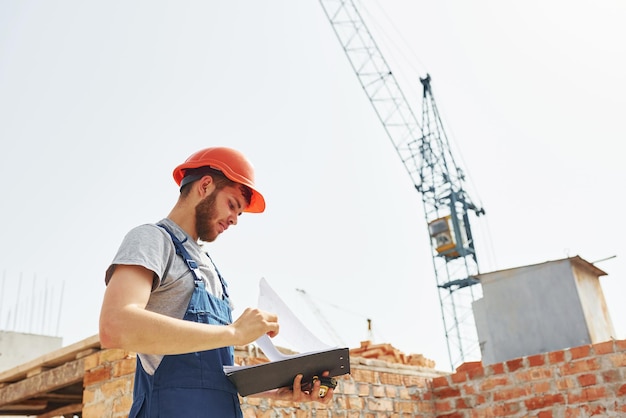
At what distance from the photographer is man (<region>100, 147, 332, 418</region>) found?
1.48 metres

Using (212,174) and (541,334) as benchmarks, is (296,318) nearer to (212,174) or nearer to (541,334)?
(212,174)

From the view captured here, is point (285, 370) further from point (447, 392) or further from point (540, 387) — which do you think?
point (447, 392)

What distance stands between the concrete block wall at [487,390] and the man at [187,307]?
2230 millimetres

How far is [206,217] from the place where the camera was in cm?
187

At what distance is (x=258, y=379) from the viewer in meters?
1.74

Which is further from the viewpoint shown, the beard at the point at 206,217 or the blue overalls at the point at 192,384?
the beard at the point at 206,217

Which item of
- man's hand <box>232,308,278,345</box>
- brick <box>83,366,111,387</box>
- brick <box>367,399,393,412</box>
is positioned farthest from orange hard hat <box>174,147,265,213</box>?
brick <box>367,399,393,412</box>

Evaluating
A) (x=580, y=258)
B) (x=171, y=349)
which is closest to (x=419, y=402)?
(x=580, y=258)

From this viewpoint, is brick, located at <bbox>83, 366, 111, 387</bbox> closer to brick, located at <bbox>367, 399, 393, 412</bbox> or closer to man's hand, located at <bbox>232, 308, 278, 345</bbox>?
brick, located at <bbox>367, 399, 393, 412</bbox>

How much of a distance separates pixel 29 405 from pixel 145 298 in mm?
4452

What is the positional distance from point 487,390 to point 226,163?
4.04 meters

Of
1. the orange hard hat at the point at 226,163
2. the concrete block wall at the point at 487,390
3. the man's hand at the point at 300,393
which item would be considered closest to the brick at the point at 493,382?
the concrete block wall at the point at 487,390

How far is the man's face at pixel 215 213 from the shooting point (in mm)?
1868

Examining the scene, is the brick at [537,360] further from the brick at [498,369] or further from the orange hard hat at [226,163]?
the orange hard hat at [226,163]
